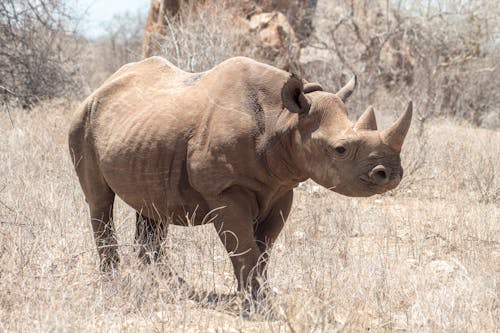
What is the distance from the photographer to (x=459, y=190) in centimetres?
905

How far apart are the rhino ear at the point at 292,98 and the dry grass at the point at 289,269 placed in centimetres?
104

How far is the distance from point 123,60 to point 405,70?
1041 cm

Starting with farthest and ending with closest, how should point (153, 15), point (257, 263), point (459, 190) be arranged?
point (153, 15), point (459, 190), point (257, 263)

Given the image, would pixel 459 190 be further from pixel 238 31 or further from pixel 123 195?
pixel 238 31

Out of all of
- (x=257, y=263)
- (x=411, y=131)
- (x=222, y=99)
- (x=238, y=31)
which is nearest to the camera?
(x=257, y=263)

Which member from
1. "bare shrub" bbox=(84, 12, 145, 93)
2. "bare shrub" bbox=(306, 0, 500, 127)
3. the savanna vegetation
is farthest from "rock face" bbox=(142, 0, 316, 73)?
"bare shrub" bbox=(84, 12, 145, 93)

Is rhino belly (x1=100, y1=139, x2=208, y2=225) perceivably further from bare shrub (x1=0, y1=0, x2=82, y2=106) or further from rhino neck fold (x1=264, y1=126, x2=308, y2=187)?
bare shrub (x1=0, y1=0, x2=82, y2=106)

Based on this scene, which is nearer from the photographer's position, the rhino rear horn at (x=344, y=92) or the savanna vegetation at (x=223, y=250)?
the savanna vegetation at (x=223, y=250)

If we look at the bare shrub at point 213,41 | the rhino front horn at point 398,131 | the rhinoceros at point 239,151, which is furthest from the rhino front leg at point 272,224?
the bare shrub at point 213,41

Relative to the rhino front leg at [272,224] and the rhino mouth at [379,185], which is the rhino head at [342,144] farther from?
the rhino front leg at [272,224]

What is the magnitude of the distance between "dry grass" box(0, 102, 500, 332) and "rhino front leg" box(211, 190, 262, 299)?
0.15 metres

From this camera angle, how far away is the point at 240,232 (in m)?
4.57

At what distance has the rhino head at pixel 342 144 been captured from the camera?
415 cm

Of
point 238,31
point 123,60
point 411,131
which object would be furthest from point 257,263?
point 123,60
